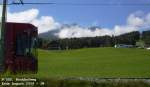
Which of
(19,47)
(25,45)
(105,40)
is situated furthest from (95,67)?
(105,40)

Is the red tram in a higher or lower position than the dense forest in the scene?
lower

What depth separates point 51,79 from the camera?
16.6m

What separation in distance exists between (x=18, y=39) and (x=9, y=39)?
1.64 feet

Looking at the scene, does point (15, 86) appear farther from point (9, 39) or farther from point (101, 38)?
point (101, 38)

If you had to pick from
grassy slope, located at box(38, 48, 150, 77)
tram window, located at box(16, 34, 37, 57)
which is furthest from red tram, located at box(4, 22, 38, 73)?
grassy slope, located at box(38, 48, 150, 77)

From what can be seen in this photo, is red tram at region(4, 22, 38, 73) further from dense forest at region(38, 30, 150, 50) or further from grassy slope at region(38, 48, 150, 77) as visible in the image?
dense forest at region(38, 30, 150, 50)

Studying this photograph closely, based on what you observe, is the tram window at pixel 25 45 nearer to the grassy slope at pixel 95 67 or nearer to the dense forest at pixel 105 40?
the grassy slope at pixel 95 67

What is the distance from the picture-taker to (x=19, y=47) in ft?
81.1

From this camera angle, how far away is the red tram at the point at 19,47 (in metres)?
24.5

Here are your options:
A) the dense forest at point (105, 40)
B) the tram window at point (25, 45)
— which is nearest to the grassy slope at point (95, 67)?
the tram window at point (25, 45)

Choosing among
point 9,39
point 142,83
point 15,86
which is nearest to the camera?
point 15,86

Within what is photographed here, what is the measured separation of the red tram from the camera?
2447 cm

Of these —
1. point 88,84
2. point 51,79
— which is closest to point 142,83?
point 88,84

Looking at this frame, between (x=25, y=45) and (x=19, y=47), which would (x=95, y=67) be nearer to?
(x=25, y=45)
